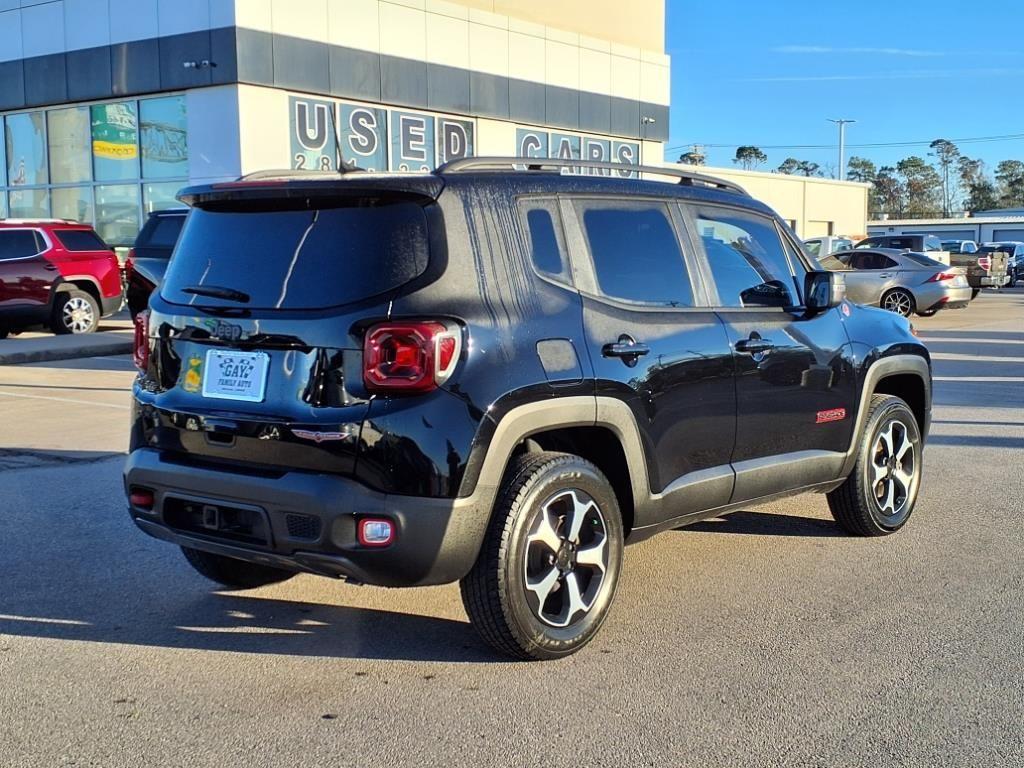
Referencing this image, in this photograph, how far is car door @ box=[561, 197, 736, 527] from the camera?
15.3ft

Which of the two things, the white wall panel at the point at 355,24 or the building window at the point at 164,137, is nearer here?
the building window at the point at 164,137

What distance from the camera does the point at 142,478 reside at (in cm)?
454

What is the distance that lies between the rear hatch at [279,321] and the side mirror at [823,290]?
7.57 feet

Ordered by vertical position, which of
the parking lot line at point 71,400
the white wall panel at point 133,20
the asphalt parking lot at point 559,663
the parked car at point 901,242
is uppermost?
the white wall panel at point 133,20

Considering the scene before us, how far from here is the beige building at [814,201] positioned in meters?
50.2

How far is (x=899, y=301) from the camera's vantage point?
23.6 meters

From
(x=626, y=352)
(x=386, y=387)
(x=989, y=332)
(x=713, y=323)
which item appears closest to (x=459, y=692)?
(x=386, y=387)

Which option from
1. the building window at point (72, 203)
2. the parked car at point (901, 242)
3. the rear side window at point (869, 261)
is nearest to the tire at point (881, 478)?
the rear side window at point (869, 261)

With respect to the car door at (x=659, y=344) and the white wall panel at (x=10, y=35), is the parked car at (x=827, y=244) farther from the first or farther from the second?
the car door at (x=659, y=344)

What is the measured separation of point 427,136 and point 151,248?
1132 centimetres

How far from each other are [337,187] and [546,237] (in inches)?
34.2

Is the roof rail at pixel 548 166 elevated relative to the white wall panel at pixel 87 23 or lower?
lower

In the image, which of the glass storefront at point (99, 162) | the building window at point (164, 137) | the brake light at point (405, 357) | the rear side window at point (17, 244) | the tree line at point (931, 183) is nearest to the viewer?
the brake light at point (405, 357)

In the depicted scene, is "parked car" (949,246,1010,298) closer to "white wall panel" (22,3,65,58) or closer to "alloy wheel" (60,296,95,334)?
"alloy wheel" (60,296,95,334)
